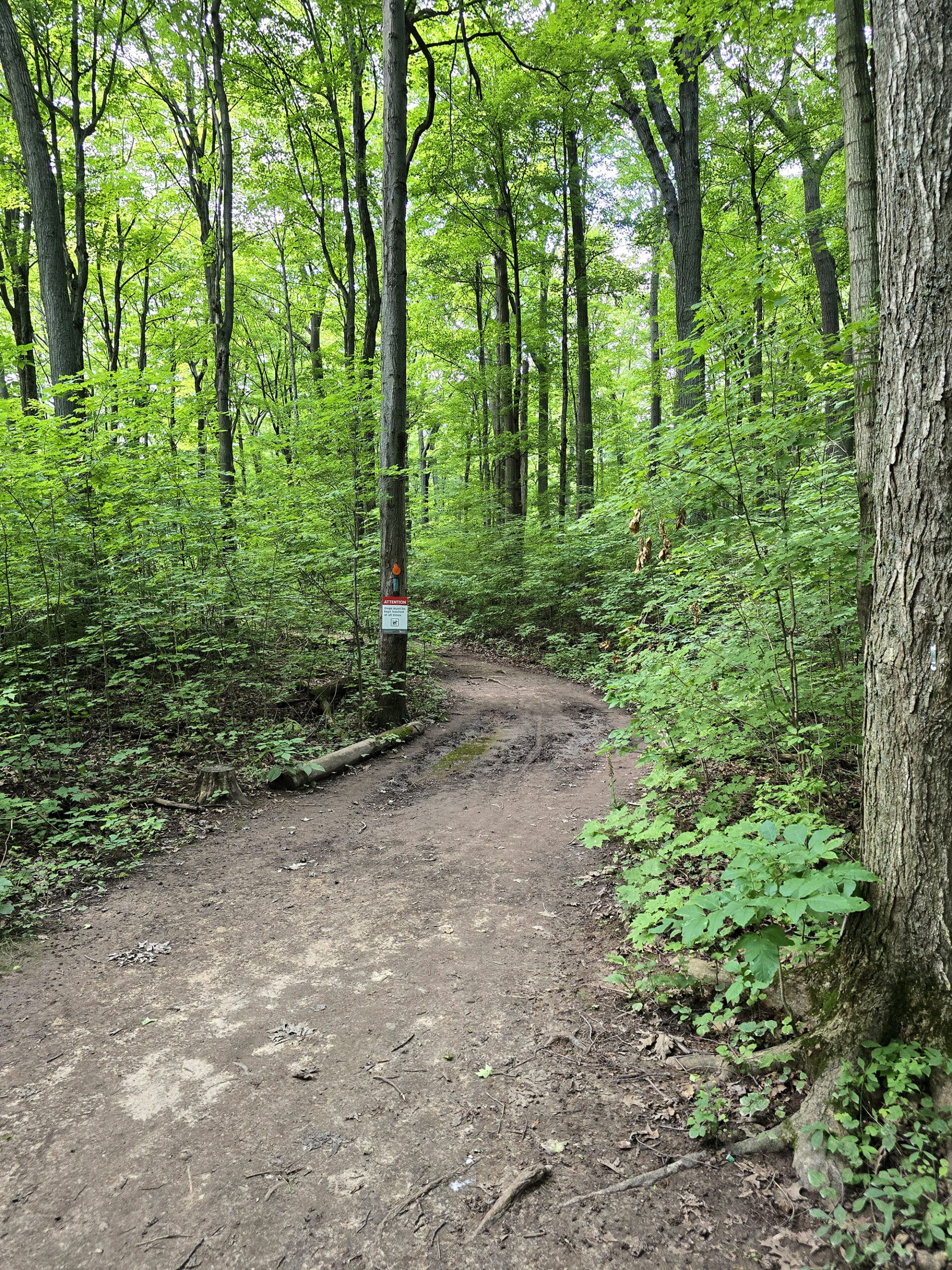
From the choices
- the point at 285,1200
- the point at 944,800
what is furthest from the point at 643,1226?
the point at 944,800

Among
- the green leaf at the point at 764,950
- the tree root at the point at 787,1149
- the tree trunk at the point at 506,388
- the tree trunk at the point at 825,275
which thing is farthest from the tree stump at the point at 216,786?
the tree trunk at the point at 825,275

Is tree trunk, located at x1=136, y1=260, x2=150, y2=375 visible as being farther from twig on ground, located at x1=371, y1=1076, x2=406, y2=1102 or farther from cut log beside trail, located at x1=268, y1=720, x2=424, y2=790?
twig on ground, located at x1=371, y1=1076, x2=406, y2=1102

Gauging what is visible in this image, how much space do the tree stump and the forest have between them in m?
0.21

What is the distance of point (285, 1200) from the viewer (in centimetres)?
212

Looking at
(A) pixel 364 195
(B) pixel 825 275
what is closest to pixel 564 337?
(B) pixel 825 275

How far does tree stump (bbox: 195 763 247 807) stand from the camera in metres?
5.93

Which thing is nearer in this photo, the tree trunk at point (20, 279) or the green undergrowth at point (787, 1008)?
the green undergrowth at point (787, 1008)

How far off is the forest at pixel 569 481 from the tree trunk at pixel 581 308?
4.8 inches

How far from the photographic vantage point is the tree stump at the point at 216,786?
19.5ft

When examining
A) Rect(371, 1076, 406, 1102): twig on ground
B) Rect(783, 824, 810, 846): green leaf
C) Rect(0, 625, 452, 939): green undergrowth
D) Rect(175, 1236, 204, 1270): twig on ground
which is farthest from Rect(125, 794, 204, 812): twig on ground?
Rect(783, 824, 810, 846): green leaf

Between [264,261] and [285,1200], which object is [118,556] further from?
[264,261]

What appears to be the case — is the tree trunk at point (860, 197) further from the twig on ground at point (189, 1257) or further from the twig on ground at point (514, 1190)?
the twig on ground at point (189, 1257)

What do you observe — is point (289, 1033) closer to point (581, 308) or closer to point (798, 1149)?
point (798, 1149)

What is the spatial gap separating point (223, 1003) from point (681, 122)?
1314 centimetres
